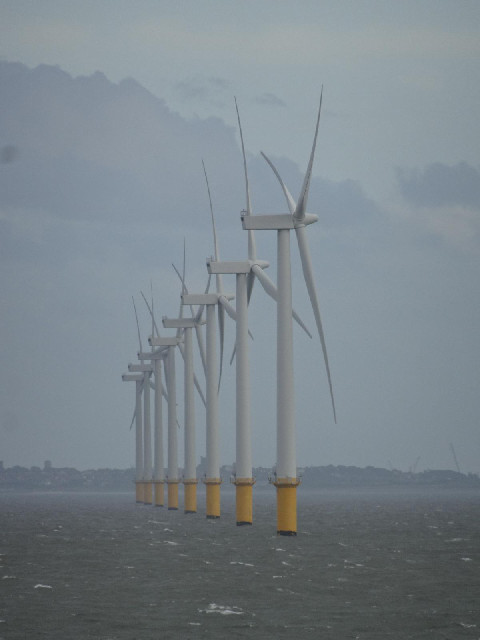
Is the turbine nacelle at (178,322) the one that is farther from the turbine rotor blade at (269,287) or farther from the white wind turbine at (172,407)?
the turbine rotor blade at (269,287)

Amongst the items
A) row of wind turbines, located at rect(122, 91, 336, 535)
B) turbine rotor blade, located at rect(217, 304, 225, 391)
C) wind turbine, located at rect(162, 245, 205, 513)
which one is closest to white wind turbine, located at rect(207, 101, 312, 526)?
row of wind turbines, located at rect(122, 91, 336, 535)

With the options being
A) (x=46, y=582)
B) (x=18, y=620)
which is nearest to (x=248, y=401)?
(x=46, y=582)

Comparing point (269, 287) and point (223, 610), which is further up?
point (269, 287)

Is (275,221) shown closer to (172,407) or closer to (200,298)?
(200,298)

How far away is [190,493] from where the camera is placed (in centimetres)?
15238

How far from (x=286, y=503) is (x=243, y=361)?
18840 mm

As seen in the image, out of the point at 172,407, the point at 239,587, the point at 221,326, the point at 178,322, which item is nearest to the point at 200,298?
the point at 221,326

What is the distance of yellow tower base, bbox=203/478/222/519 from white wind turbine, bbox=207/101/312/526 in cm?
1908

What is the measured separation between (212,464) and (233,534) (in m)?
21.0

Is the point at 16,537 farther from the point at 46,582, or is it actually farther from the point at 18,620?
the point at 18,620

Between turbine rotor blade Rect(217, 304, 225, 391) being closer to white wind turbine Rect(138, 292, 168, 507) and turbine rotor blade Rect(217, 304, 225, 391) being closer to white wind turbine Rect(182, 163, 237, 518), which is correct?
white wind turbine Rect(182, 163, 237, 518)

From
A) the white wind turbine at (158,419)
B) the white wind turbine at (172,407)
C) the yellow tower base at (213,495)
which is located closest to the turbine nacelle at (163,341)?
the white wind turbine at (172,407)

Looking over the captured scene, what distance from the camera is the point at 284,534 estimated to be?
296 feet

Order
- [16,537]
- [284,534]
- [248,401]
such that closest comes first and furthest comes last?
[284,534] < [248,401] < [16,537]
